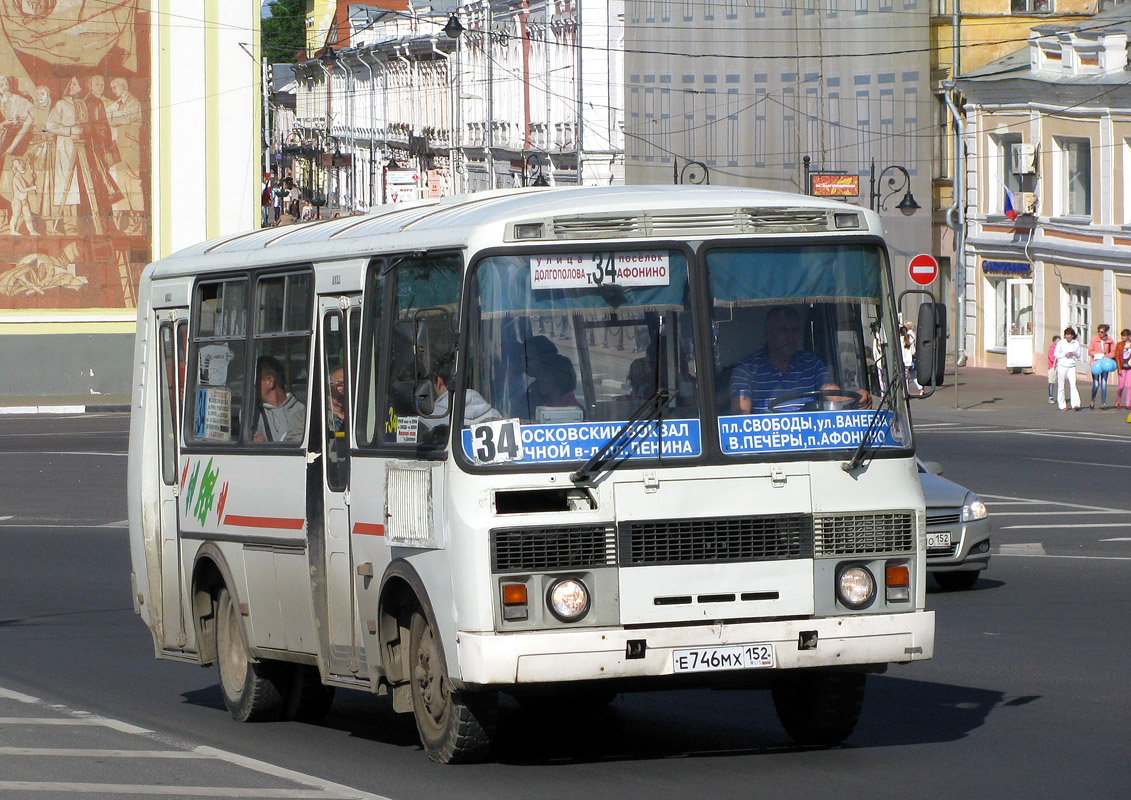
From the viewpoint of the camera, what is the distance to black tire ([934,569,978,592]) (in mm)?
15805

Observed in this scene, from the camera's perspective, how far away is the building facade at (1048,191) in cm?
4453

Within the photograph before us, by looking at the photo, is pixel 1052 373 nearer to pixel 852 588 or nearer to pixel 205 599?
pixel 205 599

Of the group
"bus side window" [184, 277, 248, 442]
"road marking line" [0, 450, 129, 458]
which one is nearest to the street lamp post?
"road marking line" [0, 450, 129, 458]

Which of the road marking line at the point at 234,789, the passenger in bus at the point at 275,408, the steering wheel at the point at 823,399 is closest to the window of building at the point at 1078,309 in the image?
the passenger in bus at the point at 275,408

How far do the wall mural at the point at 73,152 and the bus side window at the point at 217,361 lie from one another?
31.8m

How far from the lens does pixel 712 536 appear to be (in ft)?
26.3

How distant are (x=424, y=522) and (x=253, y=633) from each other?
7.67 feet

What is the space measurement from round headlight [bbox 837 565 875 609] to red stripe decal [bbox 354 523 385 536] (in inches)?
81.3

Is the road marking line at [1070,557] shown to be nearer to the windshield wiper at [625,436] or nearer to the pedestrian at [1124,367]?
the windshield wiper at [625,436]

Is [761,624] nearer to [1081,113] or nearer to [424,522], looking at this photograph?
[424,522]

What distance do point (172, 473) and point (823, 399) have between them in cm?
449

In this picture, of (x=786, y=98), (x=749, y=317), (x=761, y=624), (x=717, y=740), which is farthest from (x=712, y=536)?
(x=786, y=98)

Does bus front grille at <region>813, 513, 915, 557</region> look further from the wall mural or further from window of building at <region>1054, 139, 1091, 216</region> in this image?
window of building at <region>1054, 139, 1091, 216</region>

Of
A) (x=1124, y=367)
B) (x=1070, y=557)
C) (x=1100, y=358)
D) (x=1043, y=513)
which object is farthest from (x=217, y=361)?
(x=1124, y=367)
